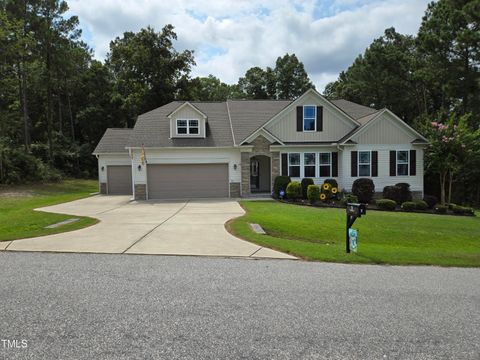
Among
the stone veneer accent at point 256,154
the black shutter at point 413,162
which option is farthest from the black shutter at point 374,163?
the stone veneer accent at point 256,154

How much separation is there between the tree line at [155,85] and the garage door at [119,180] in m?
7.81

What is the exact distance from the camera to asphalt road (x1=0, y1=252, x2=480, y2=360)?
11.2 feet

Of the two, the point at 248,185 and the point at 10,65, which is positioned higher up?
the point at 10,65

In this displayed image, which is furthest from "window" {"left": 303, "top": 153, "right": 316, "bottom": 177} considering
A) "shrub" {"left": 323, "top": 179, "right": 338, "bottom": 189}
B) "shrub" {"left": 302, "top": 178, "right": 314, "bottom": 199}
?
"shrub" {"left": 323, "top": 179, "right": 338, "bottom": 189}

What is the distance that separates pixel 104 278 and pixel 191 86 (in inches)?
1462

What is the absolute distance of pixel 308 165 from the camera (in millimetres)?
20484

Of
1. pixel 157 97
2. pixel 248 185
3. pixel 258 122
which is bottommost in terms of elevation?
pixel 248 185

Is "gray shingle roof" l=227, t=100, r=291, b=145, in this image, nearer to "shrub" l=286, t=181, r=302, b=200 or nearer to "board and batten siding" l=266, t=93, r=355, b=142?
"board and batten siding" l=266, t=93, r=355, b=142

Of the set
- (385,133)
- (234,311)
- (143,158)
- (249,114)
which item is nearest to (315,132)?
(385,133)

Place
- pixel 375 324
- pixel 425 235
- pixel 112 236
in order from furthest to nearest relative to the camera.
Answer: pixel 425 235 → pixel 112 236 → pixel 375 324

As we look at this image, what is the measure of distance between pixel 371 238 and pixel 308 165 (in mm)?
10727

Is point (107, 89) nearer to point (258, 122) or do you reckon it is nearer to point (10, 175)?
point (10, 175)

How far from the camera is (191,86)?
40250mm

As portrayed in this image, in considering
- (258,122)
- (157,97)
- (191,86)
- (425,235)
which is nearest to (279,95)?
(191,86)
